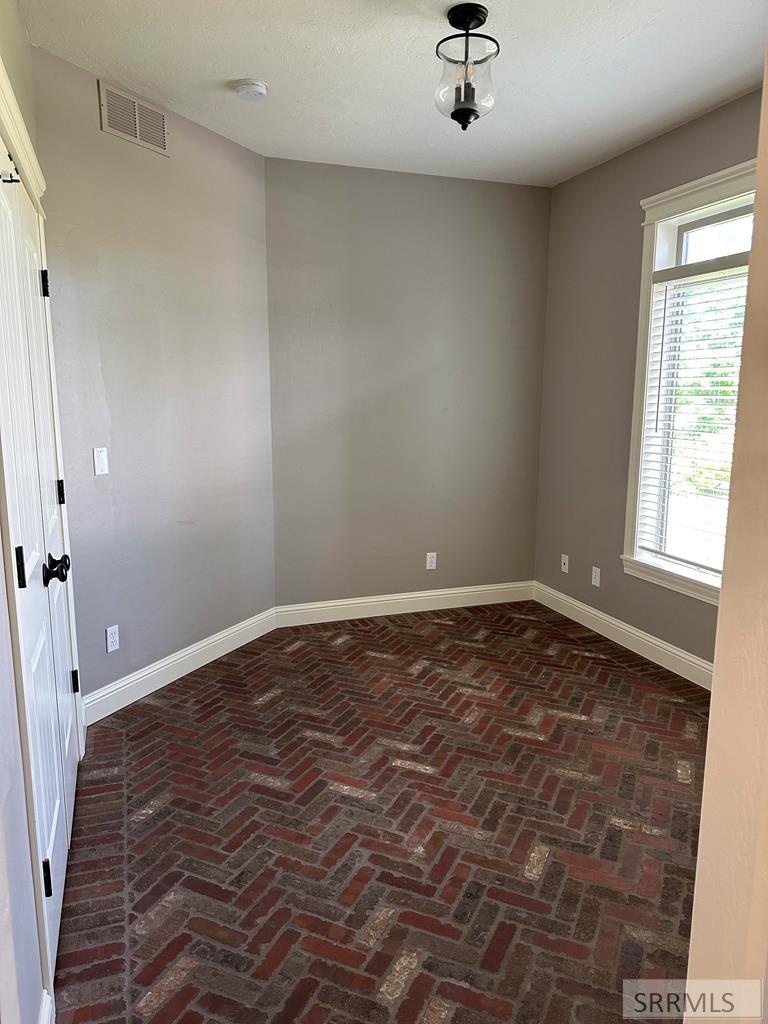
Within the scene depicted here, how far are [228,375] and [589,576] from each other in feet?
9.00

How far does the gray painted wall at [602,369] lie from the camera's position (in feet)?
11.8

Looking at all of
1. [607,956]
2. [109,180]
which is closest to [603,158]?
[109,180]

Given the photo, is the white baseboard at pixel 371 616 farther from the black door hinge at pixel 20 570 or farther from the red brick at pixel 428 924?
the red brick at pixel 428 924

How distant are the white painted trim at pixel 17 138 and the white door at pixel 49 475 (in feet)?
0.23

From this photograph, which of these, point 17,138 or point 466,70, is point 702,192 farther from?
point 17,138

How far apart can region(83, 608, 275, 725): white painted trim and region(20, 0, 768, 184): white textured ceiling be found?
9.48 feet

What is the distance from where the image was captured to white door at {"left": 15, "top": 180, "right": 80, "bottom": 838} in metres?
2.21

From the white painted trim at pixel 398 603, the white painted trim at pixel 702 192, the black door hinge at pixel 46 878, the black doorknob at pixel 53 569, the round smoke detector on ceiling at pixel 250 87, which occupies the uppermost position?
the round smoke detector on ceiling at pixel 250 87

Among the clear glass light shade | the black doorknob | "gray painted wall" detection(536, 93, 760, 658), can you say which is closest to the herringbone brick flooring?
"gray painted wall" detection(536, 93, 760, 658)

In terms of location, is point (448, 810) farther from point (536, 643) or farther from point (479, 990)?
point (536, 643)

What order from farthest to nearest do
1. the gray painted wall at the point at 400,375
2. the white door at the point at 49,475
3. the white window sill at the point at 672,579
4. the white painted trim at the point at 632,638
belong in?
1. the gray painted wall at the point at 400,375
2. the white painted trim at the point at 632,638
3. the white window sill at the point at 672,579
4. the white door at the point at 49,475

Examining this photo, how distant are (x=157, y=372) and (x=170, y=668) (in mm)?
1623

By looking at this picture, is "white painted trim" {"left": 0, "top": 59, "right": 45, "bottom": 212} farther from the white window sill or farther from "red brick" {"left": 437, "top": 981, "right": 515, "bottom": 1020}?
the white window sill

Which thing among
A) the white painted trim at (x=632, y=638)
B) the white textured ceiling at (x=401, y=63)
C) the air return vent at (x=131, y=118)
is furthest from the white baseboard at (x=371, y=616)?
the white textured ceiling at (x=401, y=63)
